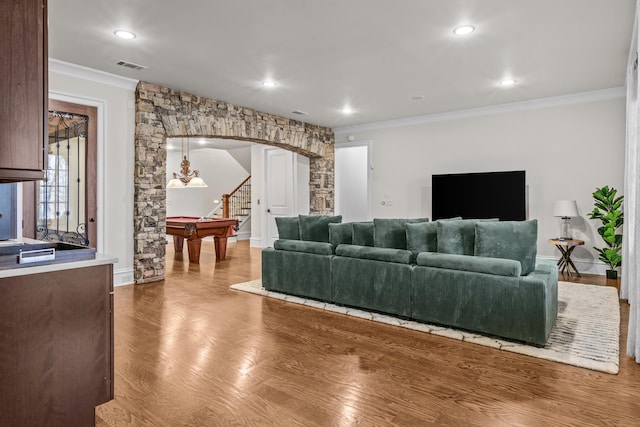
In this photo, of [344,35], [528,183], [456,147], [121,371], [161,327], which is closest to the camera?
[121,371]

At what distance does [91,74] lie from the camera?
4.84m

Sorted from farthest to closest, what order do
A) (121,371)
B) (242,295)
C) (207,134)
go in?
(207,134)
(242,295)
(121,371)

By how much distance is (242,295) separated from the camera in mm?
4664

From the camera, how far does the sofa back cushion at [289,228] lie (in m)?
4.70

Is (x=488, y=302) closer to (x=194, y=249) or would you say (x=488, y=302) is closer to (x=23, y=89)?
(x=23, y=89)

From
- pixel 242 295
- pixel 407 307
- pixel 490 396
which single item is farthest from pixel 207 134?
pixel 490 396

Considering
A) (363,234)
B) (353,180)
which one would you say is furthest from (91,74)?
(353,180)

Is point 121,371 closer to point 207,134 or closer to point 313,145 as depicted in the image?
point 207,134

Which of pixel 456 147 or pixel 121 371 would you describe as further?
pixel 456 147

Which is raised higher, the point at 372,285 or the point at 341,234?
the point at 341,234

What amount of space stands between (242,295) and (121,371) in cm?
214

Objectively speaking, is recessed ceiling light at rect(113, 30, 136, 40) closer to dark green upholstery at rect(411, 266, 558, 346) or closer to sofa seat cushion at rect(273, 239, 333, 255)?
sofa seat cushion at rect(273, 239, 333, 255)

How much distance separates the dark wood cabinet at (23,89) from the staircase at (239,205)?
9222 mm

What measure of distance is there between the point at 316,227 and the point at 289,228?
411 mm
